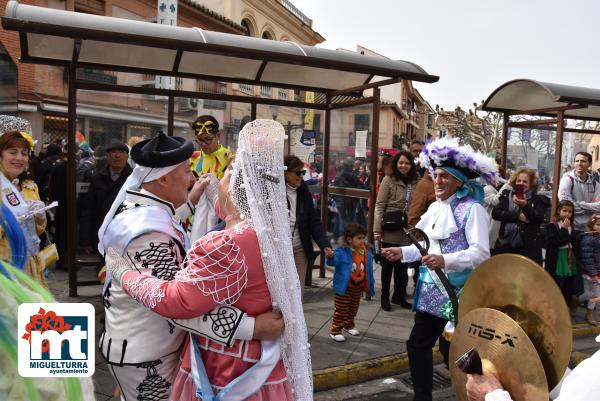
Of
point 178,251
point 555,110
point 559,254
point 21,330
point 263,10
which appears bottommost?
point 559,254

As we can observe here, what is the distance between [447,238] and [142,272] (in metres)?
2.05

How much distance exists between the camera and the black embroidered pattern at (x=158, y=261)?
7.00ft

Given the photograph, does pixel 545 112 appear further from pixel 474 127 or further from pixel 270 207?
pixel 474 127

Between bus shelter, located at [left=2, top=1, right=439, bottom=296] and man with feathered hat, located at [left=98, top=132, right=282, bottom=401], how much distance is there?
9.52ft

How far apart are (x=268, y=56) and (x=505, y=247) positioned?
326 centimetres

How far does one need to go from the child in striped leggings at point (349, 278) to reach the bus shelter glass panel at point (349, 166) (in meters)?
1.34

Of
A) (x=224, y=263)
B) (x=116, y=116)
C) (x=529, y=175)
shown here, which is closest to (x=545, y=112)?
(x=529, y=175)

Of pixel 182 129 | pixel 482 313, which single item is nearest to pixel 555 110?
pixel 182 129

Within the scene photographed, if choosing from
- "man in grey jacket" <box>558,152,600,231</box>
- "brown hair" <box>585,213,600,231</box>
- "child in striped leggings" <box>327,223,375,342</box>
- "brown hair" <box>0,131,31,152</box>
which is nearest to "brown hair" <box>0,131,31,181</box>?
"brown hair" <box>0,131,31,152</box>

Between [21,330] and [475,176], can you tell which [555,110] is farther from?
[21,330]

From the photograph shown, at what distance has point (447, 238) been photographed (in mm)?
3400

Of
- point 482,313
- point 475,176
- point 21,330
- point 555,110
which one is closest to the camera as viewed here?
point 21,330

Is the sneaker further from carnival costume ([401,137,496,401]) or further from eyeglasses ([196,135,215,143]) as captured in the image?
eyeglasses ([196,135,215,143])

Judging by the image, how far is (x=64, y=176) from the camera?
6.69 m
